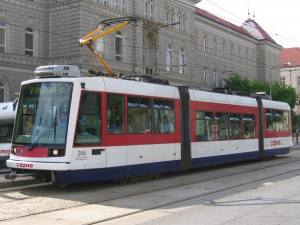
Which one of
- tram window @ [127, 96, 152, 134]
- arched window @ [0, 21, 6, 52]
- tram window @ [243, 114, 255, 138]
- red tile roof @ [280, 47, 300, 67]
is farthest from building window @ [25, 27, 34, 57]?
red tile roof @ [280, 47, 300, 67]

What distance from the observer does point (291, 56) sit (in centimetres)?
8706

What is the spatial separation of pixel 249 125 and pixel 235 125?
1.48 metres

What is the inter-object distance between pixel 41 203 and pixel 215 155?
8.40 m

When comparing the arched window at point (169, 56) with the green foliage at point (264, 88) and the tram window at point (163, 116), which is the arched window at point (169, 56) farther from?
the tram window at point (163, 116)

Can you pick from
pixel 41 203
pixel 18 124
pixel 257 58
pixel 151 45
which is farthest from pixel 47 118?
pixel 257 58

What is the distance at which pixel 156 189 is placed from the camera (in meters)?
11.5

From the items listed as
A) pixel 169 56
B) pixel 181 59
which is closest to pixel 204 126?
pixel 169 56

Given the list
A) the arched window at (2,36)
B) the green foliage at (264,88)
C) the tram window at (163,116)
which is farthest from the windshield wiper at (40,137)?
the green foliage at (264,88)

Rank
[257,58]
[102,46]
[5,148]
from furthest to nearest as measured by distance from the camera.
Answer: [257,58]
[102,46]
[5,148]

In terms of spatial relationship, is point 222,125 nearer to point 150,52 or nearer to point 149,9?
point 150,52

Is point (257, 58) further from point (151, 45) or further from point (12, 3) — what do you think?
point (12, 3)

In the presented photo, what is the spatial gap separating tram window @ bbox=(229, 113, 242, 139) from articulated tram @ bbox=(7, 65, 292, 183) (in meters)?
1.59

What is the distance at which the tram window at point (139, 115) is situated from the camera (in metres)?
12.1

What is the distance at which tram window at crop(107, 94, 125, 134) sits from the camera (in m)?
11.3
